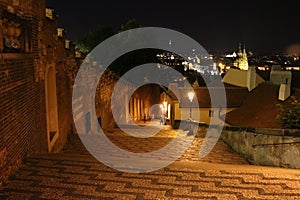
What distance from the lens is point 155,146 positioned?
1052 centimetres

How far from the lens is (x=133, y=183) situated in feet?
16.7

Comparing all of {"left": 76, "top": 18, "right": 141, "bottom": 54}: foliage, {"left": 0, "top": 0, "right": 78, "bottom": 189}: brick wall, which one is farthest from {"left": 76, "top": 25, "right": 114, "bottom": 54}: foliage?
{"left": 0, "top": 0, "right": 78, "bottom": 189}: brick wall

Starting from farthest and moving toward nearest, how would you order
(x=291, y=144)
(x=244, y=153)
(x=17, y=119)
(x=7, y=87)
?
(x=244, y=153) → (x=291, y=144) → (x=17, y=119) → (x=7, y=87)

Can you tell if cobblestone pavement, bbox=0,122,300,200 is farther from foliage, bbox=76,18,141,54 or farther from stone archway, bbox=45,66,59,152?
foliage, bbox=76,18,141,54

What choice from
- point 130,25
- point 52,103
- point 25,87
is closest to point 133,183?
point 25,87

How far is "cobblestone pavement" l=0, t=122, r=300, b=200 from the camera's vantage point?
4.55m

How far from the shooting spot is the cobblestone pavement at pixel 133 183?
14.9ft

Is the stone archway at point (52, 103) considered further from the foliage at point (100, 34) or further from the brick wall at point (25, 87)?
the foliage at point (100, 34)

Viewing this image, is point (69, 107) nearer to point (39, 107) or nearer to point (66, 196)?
point (39, 107)

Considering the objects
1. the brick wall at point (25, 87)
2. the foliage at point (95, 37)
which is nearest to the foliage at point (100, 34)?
the foliage at point (95, 37)

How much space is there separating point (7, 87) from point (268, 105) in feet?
54.3

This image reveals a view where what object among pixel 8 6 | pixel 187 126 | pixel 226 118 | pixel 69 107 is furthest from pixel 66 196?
pixel 226 118

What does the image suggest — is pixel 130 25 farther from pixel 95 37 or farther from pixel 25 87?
pixel 25 87

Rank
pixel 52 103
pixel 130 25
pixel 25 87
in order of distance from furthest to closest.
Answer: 1. pixel 130 25
2. pixel 52 103
3. pixel 25 87
